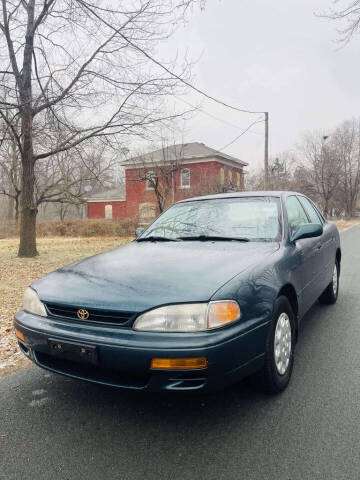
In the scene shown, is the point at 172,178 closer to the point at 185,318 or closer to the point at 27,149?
the point at 27,149

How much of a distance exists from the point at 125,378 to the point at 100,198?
38543mm

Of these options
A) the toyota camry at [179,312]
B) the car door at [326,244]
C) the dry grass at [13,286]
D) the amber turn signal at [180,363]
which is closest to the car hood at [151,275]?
the toyota camry at [179,312]

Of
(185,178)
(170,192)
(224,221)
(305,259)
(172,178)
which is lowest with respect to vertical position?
(305,259)

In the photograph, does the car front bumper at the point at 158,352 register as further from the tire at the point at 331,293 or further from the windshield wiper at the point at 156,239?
the tire at the point at 331,293

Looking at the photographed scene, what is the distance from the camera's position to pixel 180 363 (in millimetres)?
2039

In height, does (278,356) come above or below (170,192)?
below

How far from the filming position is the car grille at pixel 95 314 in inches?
87.0

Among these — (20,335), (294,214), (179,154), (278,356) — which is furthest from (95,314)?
(179,154)

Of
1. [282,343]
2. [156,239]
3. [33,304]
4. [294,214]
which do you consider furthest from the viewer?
[294,214]

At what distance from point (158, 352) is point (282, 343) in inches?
44.4

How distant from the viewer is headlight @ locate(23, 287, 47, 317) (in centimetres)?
254

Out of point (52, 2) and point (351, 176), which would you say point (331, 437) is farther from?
point (351, 176)

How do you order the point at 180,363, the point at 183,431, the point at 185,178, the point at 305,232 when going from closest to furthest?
the point at 180,363
the point at 183,431
the point at 305,232
the point at 185,178

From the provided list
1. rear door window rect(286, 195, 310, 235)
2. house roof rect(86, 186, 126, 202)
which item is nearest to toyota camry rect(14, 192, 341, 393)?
rear door window rect(286, 195, 310, 235)
